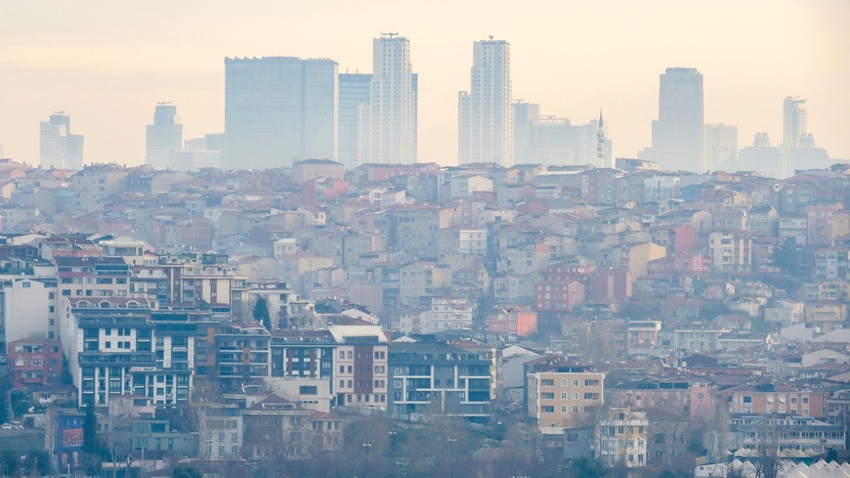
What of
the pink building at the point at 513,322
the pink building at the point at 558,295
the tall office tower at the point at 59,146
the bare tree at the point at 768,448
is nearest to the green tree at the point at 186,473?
the bare tree at the point at 768,448

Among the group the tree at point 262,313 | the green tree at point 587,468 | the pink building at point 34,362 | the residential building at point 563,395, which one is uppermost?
the tree at point 262,313

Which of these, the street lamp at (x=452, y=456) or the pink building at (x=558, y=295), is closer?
the street lamp at (x=452, y=456)

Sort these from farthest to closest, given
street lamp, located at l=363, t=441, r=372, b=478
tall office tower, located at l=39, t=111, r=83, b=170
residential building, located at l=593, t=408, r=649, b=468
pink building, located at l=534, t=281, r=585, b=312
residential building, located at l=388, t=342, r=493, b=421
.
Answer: tall office tower, located at l=39, t=111, r=83, b=170 → pink building, located at l=534, t=281, r=585, b=312 → residential building, located at l=388, t=342, r=493, b=421 → residential building, located at l=593, t=408, r=649, b=468 → street lamp, located at l=363, t=441, r=372, b=478

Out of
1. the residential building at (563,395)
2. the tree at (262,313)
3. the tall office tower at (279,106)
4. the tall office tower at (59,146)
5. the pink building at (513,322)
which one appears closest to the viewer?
the residential building at (563,395)

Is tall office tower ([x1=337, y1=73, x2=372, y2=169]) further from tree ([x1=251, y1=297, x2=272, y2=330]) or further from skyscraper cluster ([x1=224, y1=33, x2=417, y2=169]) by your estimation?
tree ([x1=251, y1=297, x2=272, y2=330])

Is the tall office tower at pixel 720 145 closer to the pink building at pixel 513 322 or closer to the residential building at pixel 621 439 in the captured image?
the pink building at pixel 513 322

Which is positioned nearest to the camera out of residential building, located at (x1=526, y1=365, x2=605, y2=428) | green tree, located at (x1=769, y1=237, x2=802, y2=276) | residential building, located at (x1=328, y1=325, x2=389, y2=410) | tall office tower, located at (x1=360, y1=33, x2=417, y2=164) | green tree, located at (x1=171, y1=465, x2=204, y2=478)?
green tree, located at (x1=171, y1=465, x2=204, y2=478)

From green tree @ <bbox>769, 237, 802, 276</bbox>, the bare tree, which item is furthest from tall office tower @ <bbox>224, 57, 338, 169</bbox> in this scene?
the bare tree
